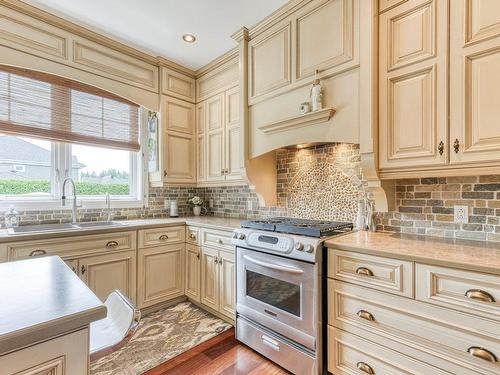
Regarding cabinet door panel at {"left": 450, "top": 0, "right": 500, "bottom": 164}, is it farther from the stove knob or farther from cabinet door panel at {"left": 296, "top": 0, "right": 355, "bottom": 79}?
the stove knob

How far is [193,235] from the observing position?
2.82 m

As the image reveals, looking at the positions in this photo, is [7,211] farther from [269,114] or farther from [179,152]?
[269,114]

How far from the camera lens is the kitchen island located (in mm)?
652

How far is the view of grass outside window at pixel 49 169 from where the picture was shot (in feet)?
7.90

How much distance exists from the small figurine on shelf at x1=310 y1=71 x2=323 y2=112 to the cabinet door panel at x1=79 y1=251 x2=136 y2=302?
213cm

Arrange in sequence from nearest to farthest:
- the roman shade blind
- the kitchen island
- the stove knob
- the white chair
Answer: the kitchen island, the white chair, the stove knob, the roman shade blind

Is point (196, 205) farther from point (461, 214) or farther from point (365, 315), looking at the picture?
point (461, 214)

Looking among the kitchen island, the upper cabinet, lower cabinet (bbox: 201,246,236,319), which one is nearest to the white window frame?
the upper cabinet

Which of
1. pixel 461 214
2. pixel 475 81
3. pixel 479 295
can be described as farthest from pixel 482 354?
pixel 475 81

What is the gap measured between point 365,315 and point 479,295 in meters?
0.56

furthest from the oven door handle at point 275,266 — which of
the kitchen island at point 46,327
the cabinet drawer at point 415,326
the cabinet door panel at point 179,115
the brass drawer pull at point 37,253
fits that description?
the cabinet door panel at point 179,115

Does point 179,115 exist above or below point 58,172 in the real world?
above

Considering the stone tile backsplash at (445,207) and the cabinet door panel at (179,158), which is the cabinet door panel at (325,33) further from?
the cabinet door panel at (179,158)

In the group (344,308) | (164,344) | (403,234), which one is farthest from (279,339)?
(403,234)
